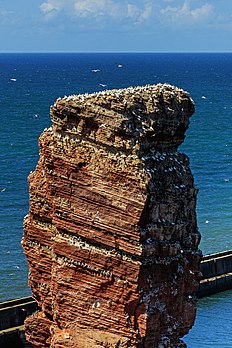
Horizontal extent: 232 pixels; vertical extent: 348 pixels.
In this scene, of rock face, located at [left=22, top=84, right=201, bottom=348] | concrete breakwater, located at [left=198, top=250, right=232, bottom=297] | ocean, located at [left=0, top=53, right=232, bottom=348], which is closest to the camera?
rock face, located at [left=22, top=84, right=201, bottom=348]

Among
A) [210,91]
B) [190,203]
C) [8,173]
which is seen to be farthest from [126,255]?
[210,91]

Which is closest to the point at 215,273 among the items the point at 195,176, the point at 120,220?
the point at 195,176

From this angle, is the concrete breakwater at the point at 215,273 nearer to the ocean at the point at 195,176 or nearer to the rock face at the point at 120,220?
the ocean at the point at 195,176

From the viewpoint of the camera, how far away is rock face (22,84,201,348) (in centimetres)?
1348

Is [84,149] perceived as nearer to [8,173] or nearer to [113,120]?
[113,120]

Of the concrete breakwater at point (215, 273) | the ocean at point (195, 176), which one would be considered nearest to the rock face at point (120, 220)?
the ocean at point (195, 176)

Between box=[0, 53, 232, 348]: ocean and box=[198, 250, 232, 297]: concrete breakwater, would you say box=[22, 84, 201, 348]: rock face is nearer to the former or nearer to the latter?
box=[0, 53, 232, 348]: ocean

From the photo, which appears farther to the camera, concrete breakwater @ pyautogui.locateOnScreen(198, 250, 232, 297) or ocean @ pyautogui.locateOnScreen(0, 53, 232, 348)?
concrete breakwater @ pyautogui.locateOnScreen(198, 250, 232, 297)

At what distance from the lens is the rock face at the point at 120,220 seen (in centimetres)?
1348

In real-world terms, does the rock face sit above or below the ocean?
above

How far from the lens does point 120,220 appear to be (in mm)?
13414

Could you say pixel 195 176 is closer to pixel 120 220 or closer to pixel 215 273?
pixel 215 273

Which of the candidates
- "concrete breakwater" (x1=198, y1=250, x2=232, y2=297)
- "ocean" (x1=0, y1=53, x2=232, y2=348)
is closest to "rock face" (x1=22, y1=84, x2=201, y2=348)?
"ocean" (x1=0, y1=53, x2=232, y2=348)

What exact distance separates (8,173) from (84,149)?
5200 centimetres
